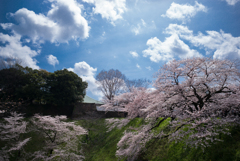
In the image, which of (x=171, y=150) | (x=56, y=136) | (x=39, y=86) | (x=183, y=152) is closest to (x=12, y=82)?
(x=39, y=86)

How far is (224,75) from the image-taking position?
5766mm

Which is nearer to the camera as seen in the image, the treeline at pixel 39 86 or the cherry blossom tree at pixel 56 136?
the cherry blossom tree at pixel 56 136

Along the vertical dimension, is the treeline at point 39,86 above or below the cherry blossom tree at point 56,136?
above

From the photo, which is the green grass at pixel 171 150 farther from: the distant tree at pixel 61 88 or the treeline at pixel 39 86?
the distant tree at pixel 61 88

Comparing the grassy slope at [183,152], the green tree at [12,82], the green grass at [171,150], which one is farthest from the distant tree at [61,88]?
the grassy slope at [183,152]

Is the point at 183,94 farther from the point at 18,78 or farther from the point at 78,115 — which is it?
the point at 18,78

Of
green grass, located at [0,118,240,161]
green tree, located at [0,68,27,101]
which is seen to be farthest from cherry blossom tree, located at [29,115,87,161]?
green tree, located at [0,68,27,101]

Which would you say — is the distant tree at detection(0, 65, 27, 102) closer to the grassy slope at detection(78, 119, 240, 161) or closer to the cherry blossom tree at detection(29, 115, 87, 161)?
the cherry blossom tree at detection(29, 115, 87, 161)

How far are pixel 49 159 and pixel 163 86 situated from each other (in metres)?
7.77

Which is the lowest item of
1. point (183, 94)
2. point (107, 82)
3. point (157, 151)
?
point (157, 151)

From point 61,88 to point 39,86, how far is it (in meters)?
2.73

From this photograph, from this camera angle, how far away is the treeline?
1622 cm

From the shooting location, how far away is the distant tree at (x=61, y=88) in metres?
18.6

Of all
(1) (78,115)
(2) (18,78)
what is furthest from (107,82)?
(2) (18,78)
